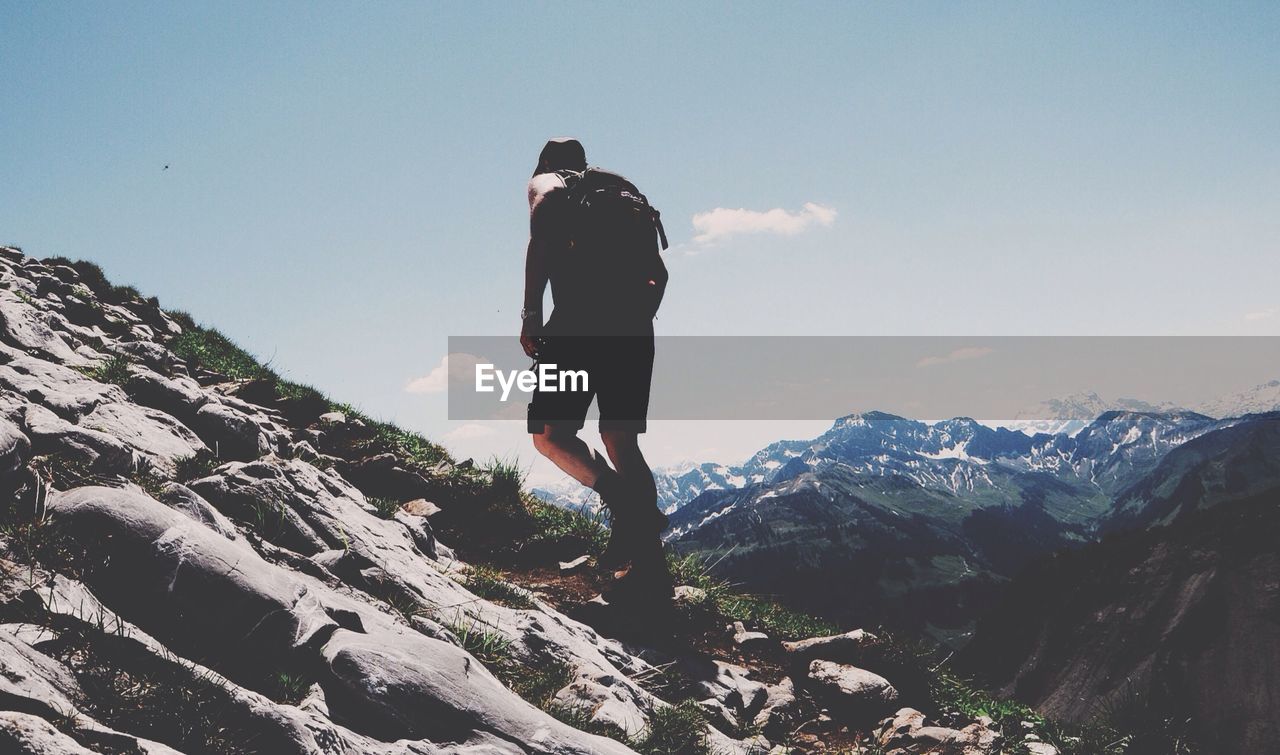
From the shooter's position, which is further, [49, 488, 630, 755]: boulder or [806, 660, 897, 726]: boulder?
[806, 660, 897, 726]: boulder

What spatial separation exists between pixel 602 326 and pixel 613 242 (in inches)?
32.6

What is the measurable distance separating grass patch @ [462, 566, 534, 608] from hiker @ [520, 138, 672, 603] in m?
1.21

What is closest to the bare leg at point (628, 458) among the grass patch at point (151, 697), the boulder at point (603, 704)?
the boulder at point (603, 704)

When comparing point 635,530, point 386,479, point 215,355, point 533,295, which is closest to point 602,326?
point 533,295

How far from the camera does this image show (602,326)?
6.14 m

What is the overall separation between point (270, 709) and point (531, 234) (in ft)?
14.6

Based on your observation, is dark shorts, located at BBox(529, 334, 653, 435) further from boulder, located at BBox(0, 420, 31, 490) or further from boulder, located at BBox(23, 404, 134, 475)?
boulder, located at BBox(0, 420, 31, 490)

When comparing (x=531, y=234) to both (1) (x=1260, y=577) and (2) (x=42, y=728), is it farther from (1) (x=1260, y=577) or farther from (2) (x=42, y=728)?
(1) (x=1260, y=577)

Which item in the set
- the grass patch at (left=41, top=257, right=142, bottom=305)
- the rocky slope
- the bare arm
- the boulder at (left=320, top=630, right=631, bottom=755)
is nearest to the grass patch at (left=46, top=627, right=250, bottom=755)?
the rocky slope

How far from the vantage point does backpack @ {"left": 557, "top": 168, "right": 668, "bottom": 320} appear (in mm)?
6074

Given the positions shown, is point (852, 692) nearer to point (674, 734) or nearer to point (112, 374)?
point (674, 734)

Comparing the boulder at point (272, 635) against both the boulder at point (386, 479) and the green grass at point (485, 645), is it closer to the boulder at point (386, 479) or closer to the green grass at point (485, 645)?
the green grass at point (485, 645)

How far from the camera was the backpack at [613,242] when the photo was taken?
19.9ft

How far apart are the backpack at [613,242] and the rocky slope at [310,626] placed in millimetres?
3185
